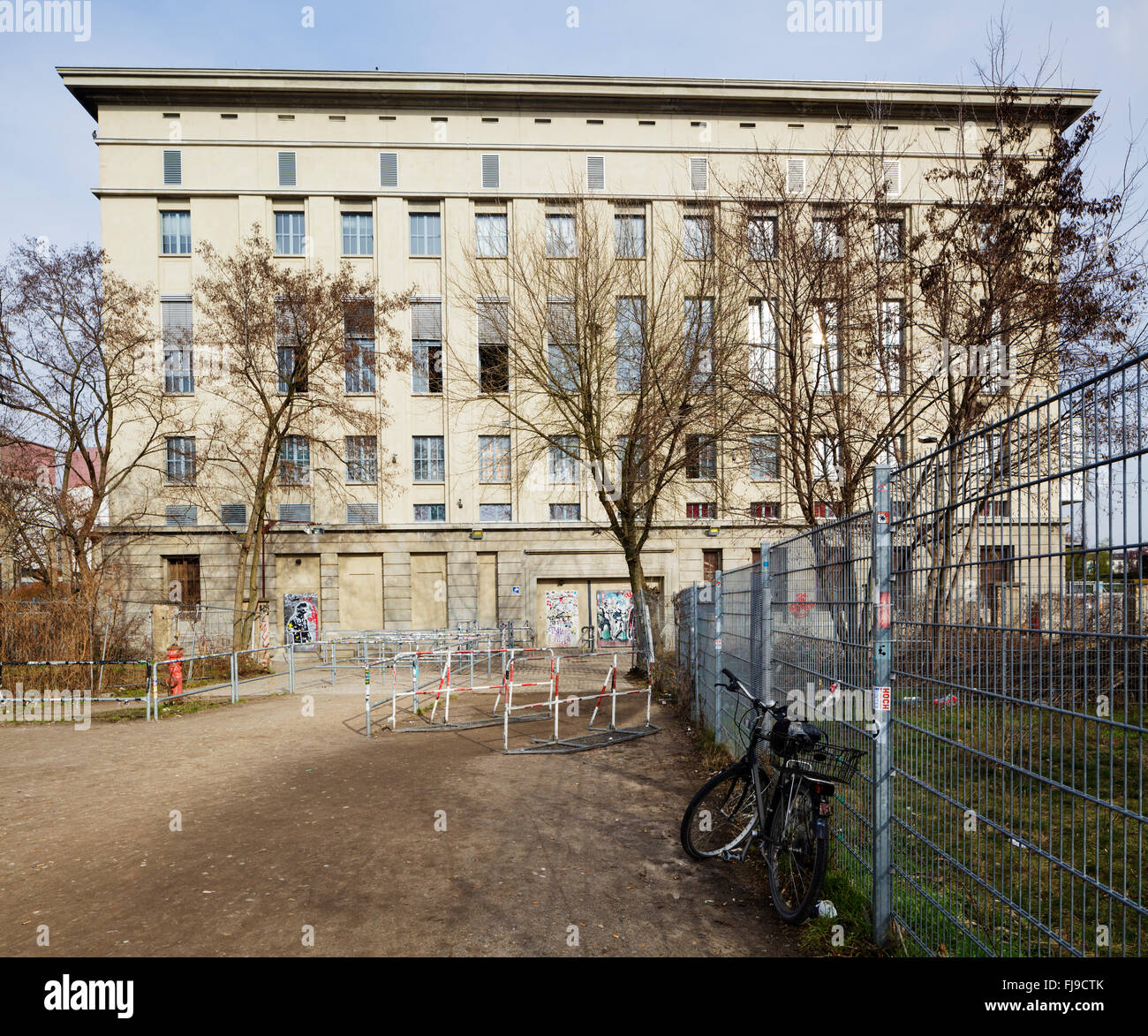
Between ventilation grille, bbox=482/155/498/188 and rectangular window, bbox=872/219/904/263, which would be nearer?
rectangular window, bbox=872/219/904/263

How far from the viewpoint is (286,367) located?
2878 centimetres

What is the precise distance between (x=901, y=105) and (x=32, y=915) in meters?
38.7

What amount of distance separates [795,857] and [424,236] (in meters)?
33.2

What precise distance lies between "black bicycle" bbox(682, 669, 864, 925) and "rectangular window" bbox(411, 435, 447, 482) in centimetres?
2785

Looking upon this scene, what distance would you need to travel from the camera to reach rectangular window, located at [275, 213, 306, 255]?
33.8 meters

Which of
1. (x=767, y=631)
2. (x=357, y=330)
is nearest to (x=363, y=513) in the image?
(x=357, y=330)

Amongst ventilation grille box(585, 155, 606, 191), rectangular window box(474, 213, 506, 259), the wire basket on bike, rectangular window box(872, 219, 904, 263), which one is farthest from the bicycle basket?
ventilation grille box(585, 155, 606, 191)

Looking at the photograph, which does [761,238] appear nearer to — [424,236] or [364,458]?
[364,458]

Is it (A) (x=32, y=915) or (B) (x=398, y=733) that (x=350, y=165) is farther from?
(A) (x=32, y=915)

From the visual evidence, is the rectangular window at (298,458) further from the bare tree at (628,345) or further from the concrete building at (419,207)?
the bare tree at (628,345)

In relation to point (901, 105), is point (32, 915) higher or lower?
lower

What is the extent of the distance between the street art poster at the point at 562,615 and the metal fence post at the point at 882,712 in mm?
28872

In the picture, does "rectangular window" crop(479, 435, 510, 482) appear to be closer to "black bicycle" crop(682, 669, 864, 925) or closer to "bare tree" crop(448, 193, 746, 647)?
"bare tree" crop(448, 193, 746, 647)
